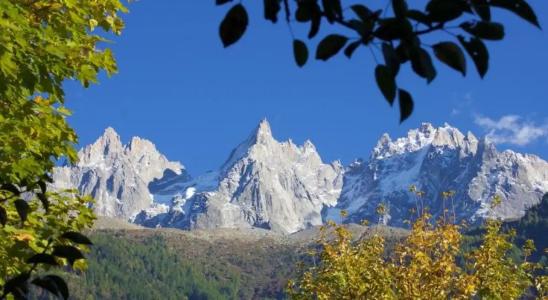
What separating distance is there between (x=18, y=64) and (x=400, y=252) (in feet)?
49.3

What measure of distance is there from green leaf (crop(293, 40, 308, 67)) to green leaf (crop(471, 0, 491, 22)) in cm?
67

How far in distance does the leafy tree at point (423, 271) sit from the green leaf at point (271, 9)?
60.6 feet

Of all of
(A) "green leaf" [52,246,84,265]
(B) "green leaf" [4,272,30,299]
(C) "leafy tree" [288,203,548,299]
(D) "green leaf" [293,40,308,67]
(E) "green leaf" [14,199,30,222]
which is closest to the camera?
(D) "green leaf" [293,40,308,67]

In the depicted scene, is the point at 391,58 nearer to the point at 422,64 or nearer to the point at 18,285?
the point at 422,64

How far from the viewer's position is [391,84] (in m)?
2.66

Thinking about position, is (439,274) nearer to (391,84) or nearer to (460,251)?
(460,251)

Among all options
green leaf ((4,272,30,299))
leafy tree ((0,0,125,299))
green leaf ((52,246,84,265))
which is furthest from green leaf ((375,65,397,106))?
leafy tree ((0,0,125,299))

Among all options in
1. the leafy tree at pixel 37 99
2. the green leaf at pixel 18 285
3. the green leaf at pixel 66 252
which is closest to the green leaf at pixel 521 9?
the green leaf at pixel 66 252

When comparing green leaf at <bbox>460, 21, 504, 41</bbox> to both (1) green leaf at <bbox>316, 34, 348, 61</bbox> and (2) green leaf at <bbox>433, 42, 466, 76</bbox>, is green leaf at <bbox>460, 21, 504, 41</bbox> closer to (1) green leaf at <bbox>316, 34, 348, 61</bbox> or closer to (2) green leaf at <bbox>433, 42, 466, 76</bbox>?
(2) green leaf at <bbox>433, 42, 466, 76</bbox>

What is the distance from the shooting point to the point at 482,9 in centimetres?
258

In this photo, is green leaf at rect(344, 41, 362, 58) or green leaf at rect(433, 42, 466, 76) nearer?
green leaf at rect(433, 42, 466, 76)

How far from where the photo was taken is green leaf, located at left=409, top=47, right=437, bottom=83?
2.51 meters

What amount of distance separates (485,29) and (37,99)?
11.8 m

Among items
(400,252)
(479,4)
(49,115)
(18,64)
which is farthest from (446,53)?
(400,252)
